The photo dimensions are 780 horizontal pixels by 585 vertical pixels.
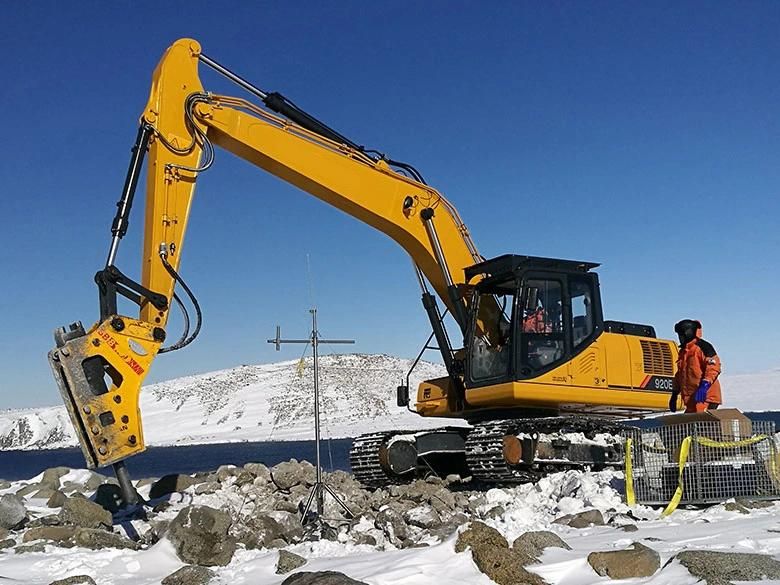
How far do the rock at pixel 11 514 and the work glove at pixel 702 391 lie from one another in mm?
9496

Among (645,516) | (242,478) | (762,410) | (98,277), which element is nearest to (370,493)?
(242,478)

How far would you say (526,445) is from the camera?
1194 centimetres

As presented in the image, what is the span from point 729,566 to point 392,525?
14.4 ft

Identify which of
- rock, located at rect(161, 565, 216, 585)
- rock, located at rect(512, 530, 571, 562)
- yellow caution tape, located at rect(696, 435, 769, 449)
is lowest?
rock, located at rect(161, 565, 216, 585)

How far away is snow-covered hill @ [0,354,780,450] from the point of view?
10562cm

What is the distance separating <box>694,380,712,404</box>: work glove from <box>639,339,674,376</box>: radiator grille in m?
2.78

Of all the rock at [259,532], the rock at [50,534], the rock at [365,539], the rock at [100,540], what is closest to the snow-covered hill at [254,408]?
the rock at [50,534]

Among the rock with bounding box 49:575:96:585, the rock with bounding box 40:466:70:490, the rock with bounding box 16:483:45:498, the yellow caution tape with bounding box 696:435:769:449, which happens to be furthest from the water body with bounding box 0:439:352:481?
the rock with bounding box 49:575:96:585

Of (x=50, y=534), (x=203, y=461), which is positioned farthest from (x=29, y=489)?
(x=203, y=461)

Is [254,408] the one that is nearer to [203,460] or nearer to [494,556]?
[203,460]

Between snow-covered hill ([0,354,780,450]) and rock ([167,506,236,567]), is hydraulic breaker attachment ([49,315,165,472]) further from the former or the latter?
snow-covered hill ([0,354,780,450])

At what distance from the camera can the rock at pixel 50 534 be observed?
10321mm

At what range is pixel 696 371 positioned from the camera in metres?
10.6

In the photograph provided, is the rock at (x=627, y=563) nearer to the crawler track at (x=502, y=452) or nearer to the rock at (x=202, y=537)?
the rock at (x=202, y=537)
